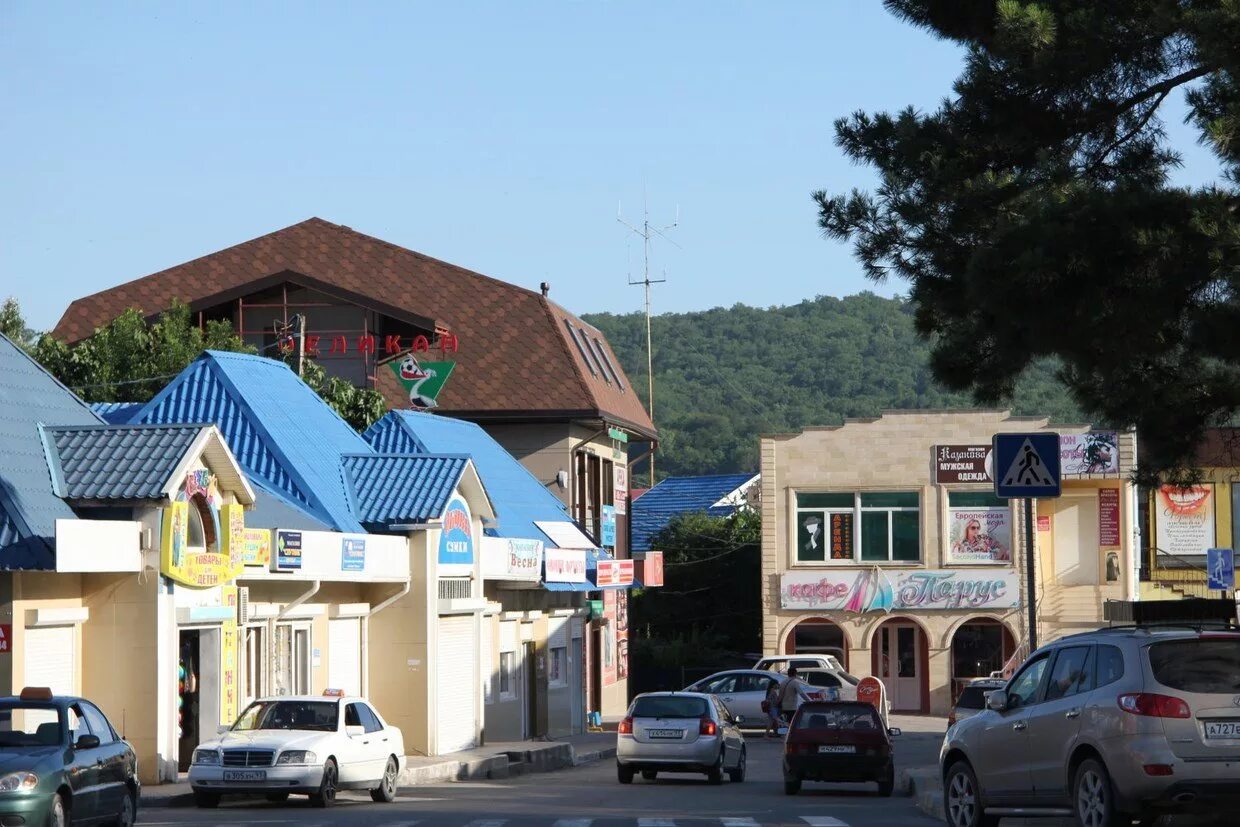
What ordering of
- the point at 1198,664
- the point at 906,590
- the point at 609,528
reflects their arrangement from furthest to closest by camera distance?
the point at 906,590 < the point at 609,528 < the point at 1198,664

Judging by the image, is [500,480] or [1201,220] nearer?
[1201,220]

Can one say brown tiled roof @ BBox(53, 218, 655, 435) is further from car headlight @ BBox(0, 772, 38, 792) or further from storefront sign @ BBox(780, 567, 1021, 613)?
car headlight @ BBox(0, 772, 38, 792)

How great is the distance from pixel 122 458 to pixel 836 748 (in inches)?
442

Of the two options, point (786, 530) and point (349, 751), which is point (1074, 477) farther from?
point (349, 751)

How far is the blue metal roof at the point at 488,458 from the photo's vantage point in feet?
132

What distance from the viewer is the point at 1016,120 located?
17500mm

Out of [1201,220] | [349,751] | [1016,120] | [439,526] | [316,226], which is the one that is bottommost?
[349,751]

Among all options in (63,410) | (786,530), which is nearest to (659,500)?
(786,530)

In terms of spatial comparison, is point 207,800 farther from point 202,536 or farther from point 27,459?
point 27,459

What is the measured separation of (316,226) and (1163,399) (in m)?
40.2

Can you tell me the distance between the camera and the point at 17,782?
15297mm

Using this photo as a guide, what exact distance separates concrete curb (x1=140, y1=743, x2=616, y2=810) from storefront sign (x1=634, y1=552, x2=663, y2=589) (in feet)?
38.5

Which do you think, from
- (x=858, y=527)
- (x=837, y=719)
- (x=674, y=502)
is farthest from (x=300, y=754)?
(x=674, y=502)

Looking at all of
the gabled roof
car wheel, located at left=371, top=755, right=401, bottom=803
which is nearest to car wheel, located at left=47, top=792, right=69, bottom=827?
car wheel, located at left=371, top=755, right=401, bottom=803
